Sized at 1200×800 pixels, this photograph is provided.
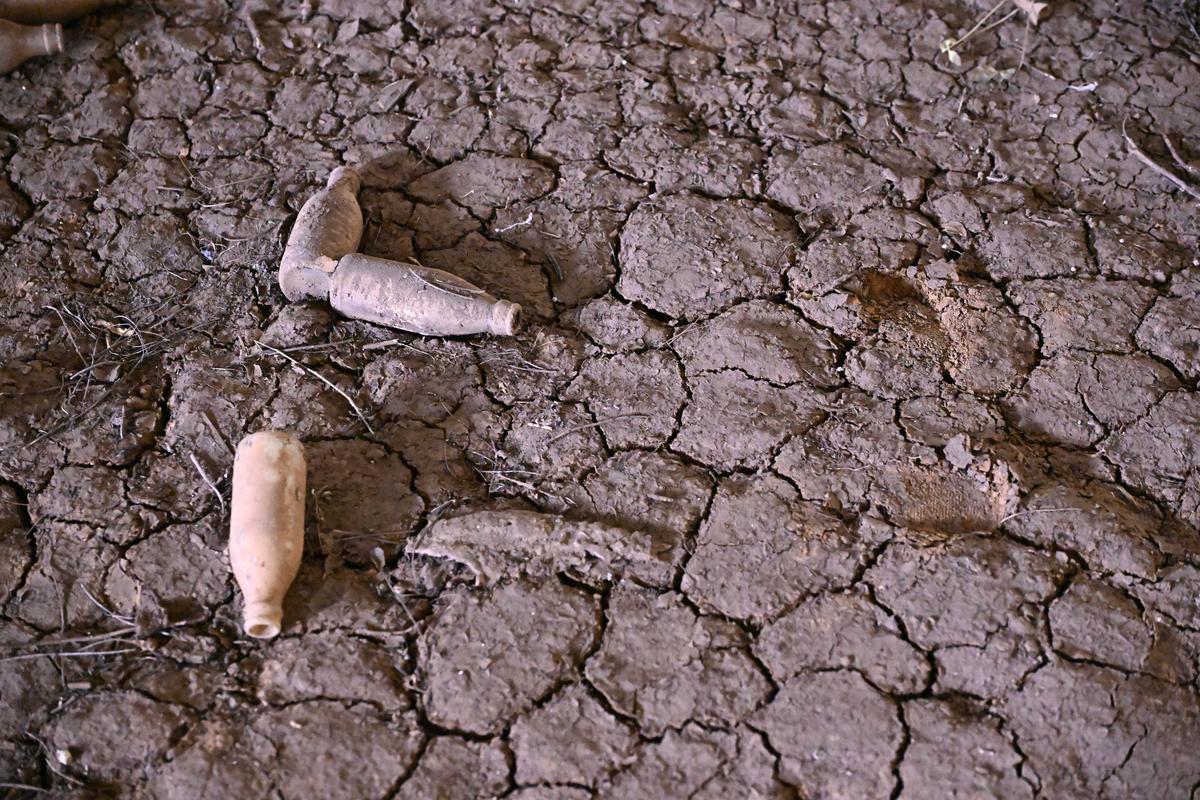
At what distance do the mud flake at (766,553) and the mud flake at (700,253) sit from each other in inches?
28.6

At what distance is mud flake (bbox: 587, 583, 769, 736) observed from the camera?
89.2 inches

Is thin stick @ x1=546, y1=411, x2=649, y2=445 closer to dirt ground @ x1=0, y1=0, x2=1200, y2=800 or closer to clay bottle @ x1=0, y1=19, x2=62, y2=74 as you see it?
dirt ground @ x1=0, y1=0, x2=1200, y2=800

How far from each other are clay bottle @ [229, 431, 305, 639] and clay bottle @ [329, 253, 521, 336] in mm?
583

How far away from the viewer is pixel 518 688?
7.59 ft

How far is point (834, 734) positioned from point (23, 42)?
3852 millimetres

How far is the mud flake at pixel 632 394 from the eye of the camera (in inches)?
108

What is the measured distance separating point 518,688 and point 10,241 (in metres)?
2.46

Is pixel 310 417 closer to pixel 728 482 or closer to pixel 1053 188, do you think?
pixel 728 482

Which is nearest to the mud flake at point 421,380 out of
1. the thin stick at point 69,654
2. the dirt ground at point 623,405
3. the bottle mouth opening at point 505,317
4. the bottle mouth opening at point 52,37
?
the dirt ground at point 623,405

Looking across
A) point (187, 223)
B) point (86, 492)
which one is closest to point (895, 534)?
point (86, 492)

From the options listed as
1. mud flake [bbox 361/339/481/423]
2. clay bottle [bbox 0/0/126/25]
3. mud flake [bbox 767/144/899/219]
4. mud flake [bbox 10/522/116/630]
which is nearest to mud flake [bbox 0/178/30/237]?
clay bottle [bbox 0/0/126/25]

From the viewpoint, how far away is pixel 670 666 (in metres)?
2.33

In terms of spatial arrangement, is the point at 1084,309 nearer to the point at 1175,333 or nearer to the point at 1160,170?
the point at 1175,333

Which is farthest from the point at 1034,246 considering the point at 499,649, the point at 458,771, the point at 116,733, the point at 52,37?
the point at 52,37
